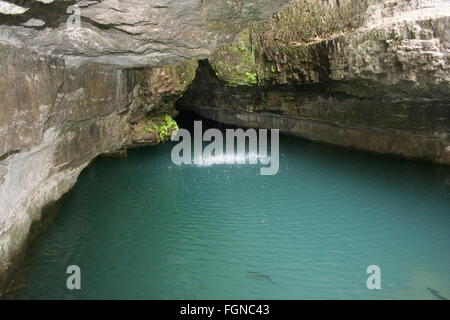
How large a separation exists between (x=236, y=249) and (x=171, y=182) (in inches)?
164

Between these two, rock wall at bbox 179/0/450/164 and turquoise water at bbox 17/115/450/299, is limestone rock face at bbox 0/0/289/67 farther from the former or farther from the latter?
rock wall at bbox 179/0/450/164

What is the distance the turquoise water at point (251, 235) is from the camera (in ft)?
16.9

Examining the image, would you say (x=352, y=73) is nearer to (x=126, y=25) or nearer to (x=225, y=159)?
A: (x=225, y=159)

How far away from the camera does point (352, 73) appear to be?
934 cm

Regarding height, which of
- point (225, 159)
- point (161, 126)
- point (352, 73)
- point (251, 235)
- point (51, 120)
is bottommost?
point (251, 235)

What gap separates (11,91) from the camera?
180 inches

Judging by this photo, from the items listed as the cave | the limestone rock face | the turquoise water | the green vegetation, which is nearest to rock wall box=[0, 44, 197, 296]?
the cave

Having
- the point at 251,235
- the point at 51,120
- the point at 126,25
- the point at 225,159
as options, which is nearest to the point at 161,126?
the point at 225,159

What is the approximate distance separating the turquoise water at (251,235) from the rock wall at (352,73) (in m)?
1.32

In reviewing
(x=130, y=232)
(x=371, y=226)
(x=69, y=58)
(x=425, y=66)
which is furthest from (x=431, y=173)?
(x=69, y=58)

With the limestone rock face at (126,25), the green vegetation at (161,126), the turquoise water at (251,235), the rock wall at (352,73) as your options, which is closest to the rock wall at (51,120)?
the limestone rock face at (126,25)

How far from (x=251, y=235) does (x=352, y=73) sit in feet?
17.1

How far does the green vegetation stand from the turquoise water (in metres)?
1.64

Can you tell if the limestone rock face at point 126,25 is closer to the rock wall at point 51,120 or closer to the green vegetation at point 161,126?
the rock wall at point 51,120
